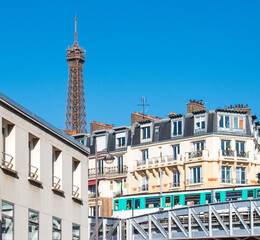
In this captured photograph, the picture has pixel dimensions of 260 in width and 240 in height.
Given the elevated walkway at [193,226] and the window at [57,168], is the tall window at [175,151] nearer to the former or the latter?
the elevated walkway at [193,226]

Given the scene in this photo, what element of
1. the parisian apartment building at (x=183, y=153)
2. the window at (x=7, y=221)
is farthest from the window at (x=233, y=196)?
the window at (x=7, y=221)

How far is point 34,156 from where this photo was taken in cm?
3441

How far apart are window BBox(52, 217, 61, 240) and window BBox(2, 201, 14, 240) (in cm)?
481

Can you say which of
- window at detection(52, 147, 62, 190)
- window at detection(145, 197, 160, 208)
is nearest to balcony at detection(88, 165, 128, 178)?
window at detection(145, 197, 160, 208)

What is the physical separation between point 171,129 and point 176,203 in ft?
54.1

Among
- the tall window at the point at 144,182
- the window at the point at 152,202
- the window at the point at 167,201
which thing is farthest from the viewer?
the tall window at the point at 144,182

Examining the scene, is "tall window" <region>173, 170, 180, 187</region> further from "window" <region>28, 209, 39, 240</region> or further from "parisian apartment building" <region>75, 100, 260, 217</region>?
"window" <region>28, 209, 39, 240</region>

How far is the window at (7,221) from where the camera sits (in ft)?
98.9

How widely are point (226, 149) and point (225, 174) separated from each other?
2.90 metres

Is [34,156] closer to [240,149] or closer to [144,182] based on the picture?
[240,149]

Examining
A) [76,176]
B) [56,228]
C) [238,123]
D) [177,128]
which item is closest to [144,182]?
[177,128]

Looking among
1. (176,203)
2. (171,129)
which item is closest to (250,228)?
(176,203)

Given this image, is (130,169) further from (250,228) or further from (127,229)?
(250,228)

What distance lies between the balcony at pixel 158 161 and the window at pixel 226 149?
15.9ft
